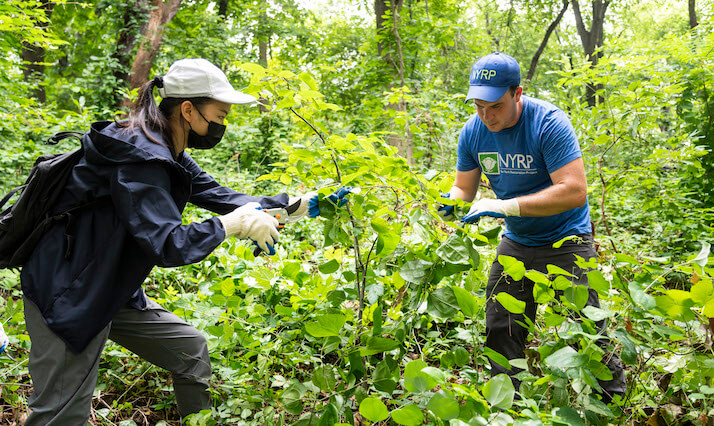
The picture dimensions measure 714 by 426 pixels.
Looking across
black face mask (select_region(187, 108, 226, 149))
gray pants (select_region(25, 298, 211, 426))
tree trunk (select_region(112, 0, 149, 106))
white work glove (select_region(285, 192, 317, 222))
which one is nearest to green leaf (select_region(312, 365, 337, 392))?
gray pants (select_region(25, 298, 211, 426))

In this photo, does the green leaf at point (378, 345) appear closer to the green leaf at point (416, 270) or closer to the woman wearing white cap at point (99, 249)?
the green leaf at point (416, 270)

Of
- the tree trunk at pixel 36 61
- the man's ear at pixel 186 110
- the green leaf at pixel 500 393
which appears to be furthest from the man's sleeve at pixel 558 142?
the tree trunk at pixel 36 61

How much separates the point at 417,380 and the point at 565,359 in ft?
1.40

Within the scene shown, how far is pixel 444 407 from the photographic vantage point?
1.20 m

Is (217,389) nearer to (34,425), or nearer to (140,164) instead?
(34,425)

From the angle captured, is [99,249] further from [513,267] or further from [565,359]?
[565,359]

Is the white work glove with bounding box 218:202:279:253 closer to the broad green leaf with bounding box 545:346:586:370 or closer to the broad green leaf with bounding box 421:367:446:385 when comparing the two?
the broad green leaf with bounding box 421:367:446:385

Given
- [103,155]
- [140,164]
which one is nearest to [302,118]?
[140,164]

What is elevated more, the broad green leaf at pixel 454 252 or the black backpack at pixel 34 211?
the black backpack at pixel 34 211

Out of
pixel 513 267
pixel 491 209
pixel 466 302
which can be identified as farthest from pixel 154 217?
pixel 491 209

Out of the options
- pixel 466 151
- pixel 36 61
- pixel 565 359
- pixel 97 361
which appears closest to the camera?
pixel 565 359

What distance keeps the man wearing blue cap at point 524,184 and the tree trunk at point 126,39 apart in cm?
708

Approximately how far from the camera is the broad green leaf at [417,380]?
3.99 ft

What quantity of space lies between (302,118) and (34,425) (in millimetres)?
1538
